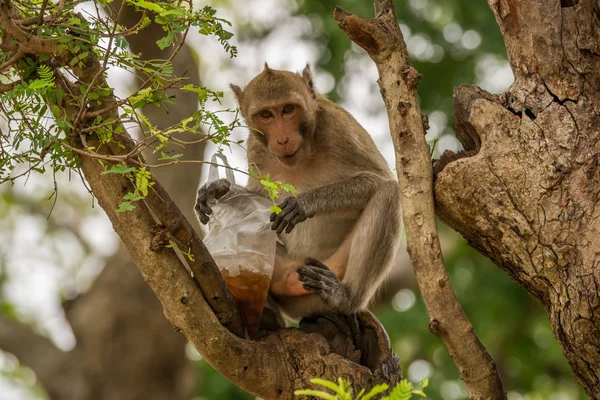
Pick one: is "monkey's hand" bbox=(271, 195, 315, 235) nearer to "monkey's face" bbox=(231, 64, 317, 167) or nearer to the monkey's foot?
"monkey's face" bbox=(231, 64, 317, 167)

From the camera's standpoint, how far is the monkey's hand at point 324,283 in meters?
5.21

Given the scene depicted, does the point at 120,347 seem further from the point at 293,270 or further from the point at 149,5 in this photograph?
the point at 149,5

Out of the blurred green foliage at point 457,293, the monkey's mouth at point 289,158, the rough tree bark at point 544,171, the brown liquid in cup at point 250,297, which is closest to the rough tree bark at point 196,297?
the brown liquid in cup at point 250,297

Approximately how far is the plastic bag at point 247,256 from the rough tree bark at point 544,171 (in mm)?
1135

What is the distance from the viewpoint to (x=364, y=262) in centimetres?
543

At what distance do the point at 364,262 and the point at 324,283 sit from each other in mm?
340

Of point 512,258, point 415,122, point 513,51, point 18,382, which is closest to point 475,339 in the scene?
point 512,258

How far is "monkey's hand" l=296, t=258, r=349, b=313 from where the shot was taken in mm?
5207

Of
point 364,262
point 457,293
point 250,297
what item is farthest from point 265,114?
point 457,293

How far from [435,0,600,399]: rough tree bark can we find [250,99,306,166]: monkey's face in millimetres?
1311

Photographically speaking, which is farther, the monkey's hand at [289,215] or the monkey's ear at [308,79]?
the monkey's ear at [308,79]

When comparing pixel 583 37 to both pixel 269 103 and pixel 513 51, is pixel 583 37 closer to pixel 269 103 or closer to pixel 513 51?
pixel 513 51

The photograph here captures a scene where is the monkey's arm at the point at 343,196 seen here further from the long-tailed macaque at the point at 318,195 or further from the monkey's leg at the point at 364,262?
the monkey's leg at the point at 364,262

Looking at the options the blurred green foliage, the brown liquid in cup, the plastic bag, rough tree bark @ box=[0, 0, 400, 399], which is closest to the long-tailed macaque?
the plastic bag
